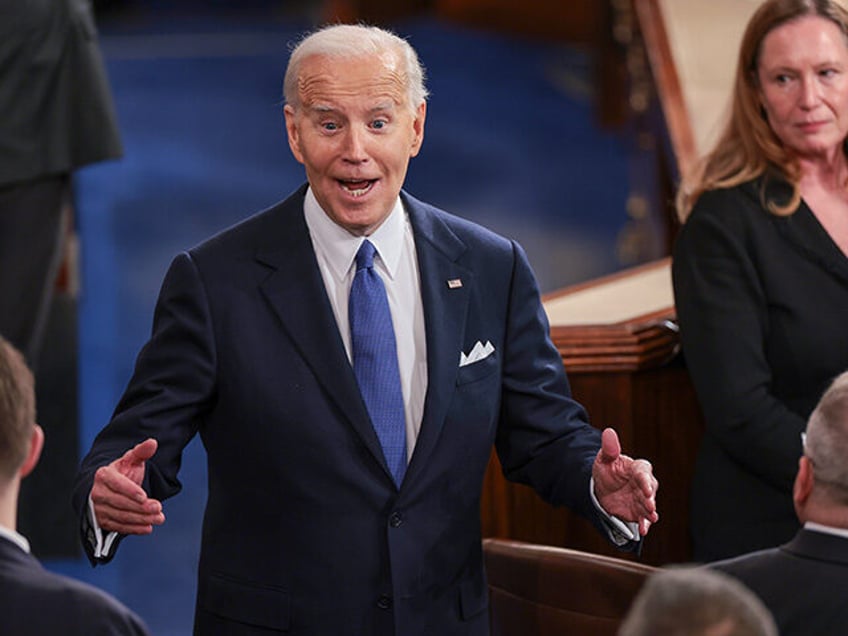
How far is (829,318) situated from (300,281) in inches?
49.2

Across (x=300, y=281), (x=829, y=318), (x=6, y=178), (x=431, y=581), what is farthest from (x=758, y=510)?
(x=6, y=178)

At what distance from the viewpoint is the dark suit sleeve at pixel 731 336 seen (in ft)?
11.5

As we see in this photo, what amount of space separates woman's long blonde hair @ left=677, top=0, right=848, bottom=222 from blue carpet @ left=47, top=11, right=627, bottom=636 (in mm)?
2031

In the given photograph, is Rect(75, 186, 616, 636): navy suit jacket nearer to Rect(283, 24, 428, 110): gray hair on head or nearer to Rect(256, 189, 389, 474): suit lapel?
Rect(256, 189, 389, 474): suit lapel

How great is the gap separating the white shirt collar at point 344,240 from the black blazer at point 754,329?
35.3 inches

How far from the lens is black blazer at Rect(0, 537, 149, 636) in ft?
7.08

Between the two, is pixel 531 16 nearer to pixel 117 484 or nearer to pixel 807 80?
pixel 807 80

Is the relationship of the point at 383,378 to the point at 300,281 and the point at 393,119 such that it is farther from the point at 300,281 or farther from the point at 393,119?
the point at 393,119

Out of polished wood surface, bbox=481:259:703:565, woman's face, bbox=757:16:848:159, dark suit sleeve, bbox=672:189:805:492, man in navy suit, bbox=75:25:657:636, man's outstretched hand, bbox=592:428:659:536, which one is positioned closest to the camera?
man's outstretched hand, bbox=592:428:659:536

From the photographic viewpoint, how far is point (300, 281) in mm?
2881

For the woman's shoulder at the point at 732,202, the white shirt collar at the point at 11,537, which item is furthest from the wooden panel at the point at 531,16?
the white shirt collar at the point at 11,537

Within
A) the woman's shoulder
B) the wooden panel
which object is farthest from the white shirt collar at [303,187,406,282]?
the wooden panel

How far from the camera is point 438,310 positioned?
2.88m

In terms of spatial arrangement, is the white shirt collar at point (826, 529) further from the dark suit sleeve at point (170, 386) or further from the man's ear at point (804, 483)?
the dark suit sleeve at point (170, 386)
